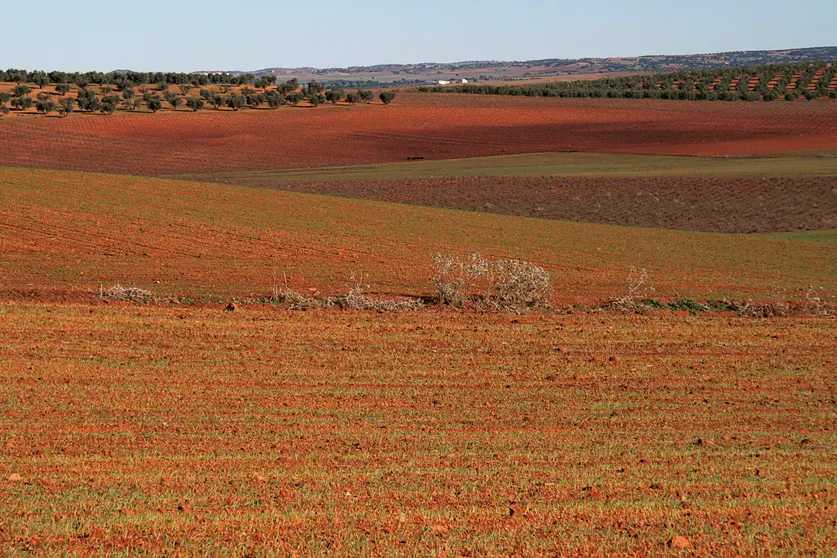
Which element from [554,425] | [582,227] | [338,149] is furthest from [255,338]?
[338,149]

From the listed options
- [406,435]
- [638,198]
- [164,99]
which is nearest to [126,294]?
[406,435]

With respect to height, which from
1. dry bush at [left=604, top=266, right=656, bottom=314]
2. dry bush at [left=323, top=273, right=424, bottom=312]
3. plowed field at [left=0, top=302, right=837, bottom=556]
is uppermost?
plowed field at [left=0, top=302, right=837, bottom=556]

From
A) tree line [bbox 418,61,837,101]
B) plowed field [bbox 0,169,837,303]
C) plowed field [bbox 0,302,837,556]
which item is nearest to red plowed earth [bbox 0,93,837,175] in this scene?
tree line [bbox 418,61,837,101]

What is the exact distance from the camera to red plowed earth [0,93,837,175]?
74.3 m

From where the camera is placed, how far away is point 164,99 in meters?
104

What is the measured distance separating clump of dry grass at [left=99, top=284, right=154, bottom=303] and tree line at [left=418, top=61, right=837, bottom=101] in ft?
332

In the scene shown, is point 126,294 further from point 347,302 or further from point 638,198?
point 638,198

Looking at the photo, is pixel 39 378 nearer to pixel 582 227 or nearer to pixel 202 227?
pixel 202 227

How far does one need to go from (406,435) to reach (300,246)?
2102 cm

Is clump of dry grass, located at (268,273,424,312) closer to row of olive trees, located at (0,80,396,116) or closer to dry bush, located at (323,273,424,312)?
dry bush, located at (323,273,424,312)

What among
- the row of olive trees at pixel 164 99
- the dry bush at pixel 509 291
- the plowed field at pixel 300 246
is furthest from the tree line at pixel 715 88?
the dry bush at pixel 509 291

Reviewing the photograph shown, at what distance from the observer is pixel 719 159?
70.1m

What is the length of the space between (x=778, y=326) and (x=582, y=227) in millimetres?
19100

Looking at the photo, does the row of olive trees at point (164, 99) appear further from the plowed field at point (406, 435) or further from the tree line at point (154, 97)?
the plowed field at point (406, 435)
